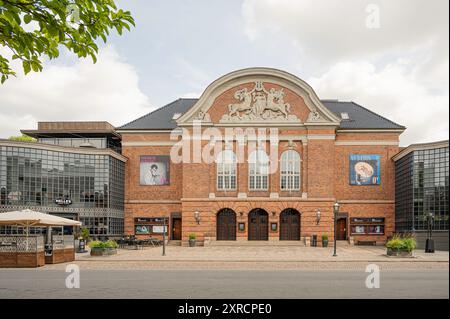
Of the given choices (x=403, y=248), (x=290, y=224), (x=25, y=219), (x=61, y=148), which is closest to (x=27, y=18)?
(x=25, y=219)

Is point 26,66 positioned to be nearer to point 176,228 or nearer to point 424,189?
point 424,189

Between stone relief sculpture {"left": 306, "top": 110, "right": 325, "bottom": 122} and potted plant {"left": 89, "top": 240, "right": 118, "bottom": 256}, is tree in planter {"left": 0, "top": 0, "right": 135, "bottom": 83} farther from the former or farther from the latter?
stone relief sculpture {"left": 306, "top": 110, "right": 325, "bottom": 122}

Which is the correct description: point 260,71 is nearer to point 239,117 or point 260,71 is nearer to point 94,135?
point 239,117

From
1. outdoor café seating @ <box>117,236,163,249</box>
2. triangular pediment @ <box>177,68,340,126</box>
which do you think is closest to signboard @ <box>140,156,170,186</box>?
triangular pediment @ <box>177,68,340,126</box>

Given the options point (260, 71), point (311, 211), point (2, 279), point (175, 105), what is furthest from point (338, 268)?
point (175, 105)

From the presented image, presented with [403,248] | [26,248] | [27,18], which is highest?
[27,18]

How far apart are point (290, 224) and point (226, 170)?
7.50m

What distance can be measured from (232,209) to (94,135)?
62.5ft

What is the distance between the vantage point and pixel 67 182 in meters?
44.1

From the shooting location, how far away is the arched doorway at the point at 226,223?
45.4m

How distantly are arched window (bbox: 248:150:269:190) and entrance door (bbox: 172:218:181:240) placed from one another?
27.8ft

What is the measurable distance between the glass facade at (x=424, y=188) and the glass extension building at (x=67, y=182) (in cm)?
2571

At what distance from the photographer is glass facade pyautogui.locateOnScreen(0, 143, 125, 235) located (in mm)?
40481

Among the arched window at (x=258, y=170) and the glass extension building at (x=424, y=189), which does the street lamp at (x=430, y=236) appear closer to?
the glass extension building at (x=424, y=189)
